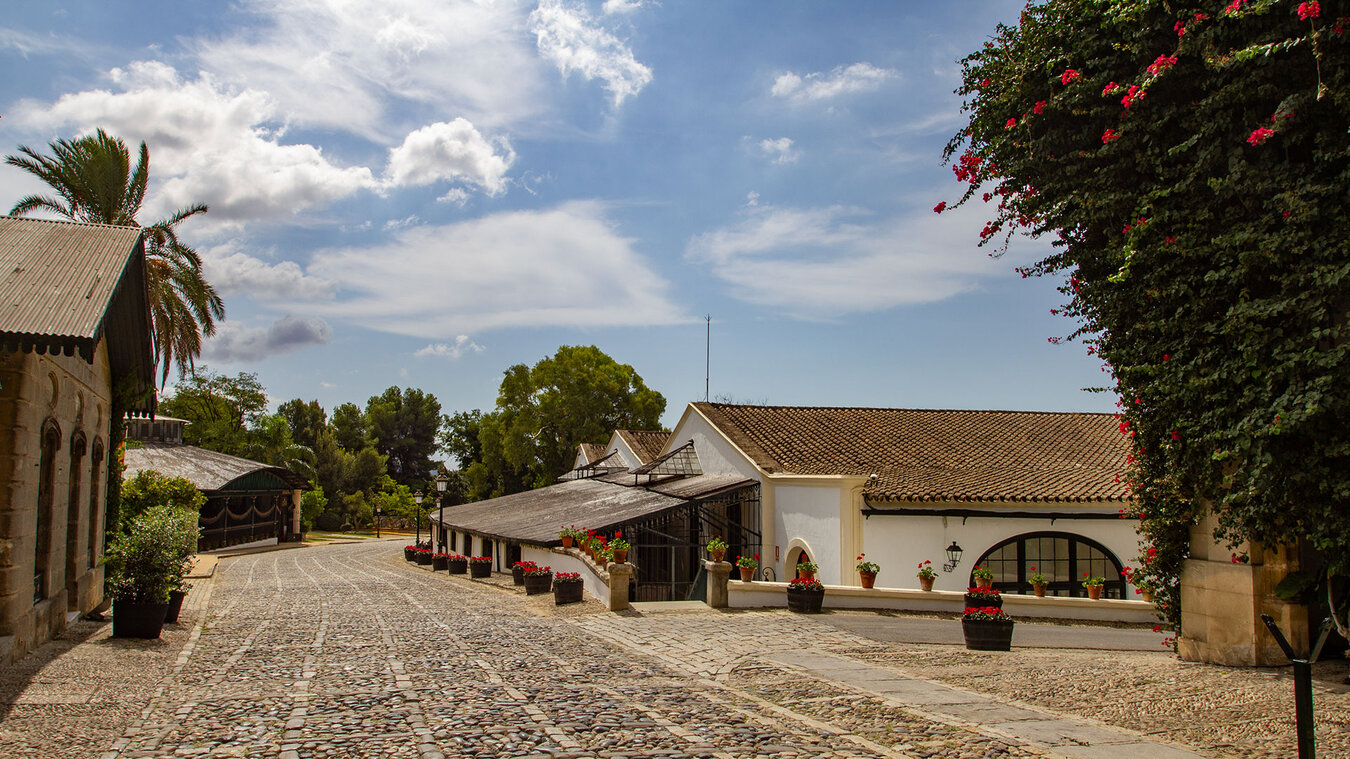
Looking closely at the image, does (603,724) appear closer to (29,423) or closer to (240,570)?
(29,423)

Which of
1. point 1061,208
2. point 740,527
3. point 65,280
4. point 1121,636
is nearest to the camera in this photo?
point 1061,208

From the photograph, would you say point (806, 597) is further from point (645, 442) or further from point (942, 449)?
point (645, 442)

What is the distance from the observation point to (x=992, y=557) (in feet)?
70.7

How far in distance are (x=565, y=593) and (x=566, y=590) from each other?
7 centimetres

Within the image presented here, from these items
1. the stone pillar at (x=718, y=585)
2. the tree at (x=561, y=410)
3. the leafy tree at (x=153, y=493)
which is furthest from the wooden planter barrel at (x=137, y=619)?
the tree at (x=561, y=410)

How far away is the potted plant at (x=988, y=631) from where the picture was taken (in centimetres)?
1214

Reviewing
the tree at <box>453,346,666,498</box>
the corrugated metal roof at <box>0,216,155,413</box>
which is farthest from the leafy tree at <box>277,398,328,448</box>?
the corrugated metal roof at <box>0,216,155,413</box>

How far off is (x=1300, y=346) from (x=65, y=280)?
43.5 feet

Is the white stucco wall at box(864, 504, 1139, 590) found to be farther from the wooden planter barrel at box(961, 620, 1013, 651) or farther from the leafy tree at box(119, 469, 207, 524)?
the leafy tree at box(119, 469, 207, 524)

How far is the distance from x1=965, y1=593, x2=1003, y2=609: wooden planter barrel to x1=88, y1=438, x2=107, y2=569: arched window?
15100 millimetres

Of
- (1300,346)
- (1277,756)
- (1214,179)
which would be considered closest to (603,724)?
(1277,756)

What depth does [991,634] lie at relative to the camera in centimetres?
1216

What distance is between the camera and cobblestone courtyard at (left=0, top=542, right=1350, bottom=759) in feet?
22.6

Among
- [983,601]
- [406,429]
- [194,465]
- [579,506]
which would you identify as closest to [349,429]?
[406,429]
